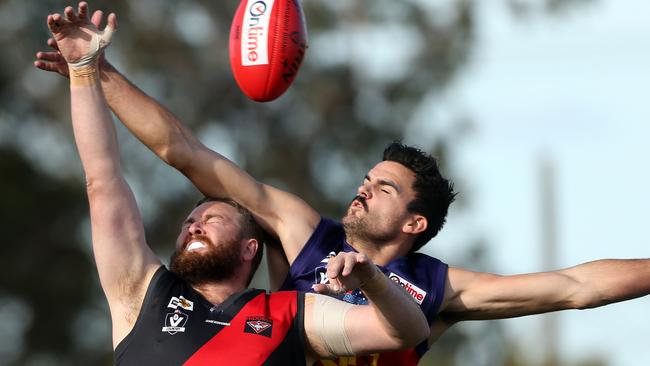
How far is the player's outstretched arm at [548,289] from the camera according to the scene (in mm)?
6996

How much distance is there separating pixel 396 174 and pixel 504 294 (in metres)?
0.85

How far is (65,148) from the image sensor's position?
79.2 feet

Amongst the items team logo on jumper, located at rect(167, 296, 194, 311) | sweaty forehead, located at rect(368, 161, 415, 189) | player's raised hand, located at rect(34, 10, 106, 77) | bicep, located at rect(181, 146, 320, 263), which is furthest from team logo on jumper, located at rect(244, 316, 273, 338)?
player's raised hand, located at rect(34, 10, 106, 77)

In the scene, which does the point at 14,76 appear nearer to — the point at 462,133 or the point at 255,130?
the point at 255,130

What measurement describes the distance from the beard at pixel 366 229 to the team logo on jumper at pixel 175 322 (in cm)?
112

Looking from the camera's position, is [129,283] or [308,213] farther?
[308,213]

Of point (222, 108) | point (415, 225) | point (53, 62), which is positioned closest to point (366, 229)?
point (415, 225)

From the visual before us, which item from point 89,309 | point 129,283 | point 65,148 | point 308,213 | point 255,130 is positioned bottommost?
point 89,309

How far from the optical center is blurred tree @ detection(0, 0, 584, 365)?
23.2m

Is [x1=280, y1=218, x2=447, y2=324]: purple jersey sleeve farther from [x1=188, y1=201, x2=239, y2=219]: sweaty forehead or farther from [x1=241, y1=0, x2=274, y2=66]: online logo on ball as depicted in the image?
[x1=241, y1=0, x2=274, y2=66]: online logo on ball

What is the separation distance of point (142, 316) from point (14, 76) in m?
18.4

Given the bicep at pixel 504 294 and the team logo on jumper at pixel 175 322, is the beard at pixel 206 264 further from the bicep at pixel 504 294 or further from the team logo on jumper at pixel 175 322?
the bicep at pixel 504 294

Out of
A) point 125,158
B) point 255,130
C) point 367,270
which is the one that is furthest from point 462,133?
point 367,270

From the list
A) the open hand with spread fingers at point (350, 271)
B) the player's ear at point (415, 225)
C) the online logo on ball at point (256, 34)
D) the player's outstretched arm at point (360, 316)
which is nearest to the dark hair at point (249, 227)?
the player's outstretched arm at point (360, 316)
